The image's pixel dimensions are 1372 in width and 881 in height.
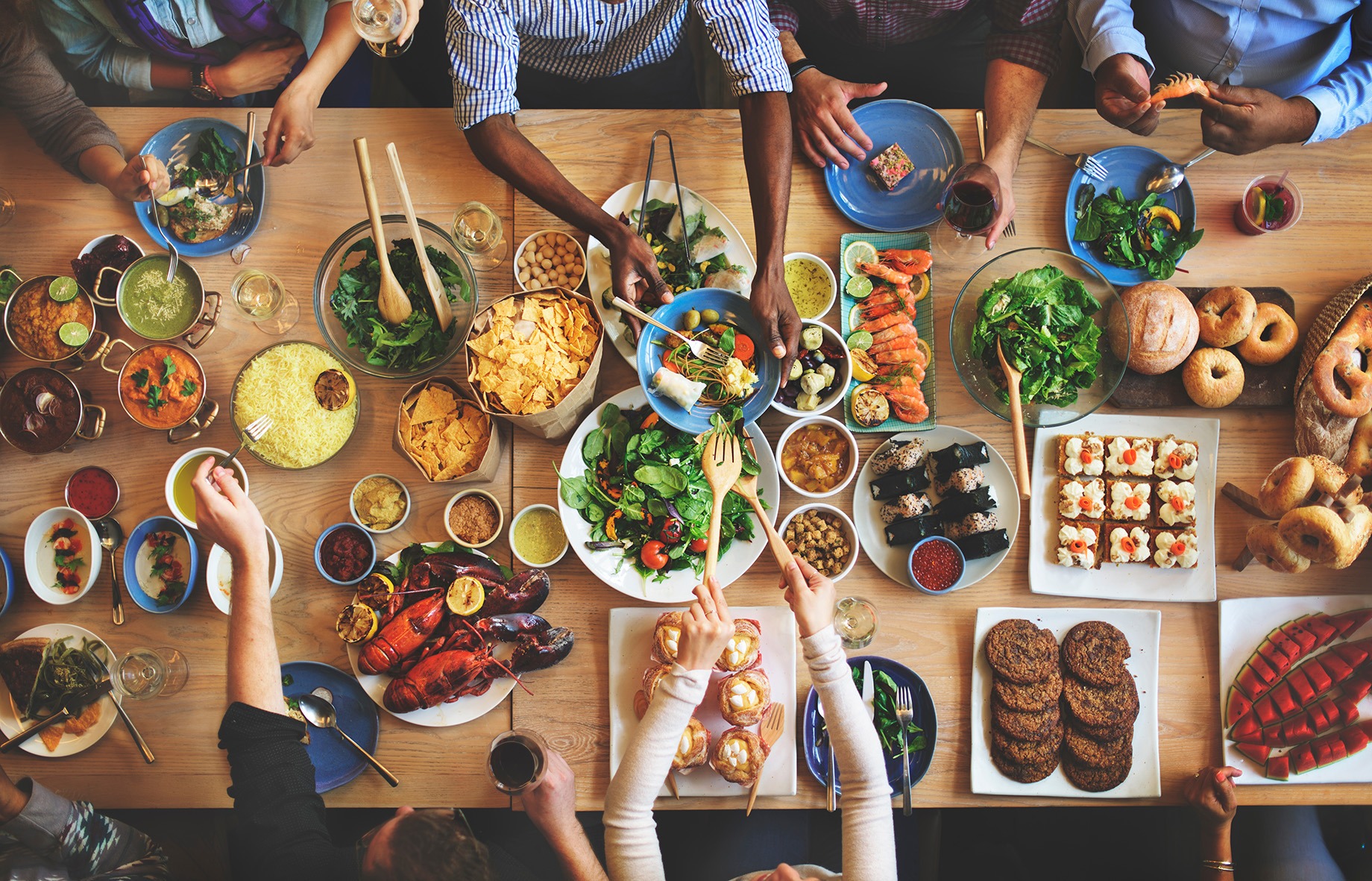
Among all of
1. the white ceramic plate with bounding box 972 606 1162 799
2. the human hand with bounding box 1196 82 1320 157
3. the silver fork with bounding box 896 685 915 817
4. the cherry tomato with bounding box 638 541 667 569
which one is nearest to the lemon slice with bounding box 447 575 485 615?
the cherry tomato with bounding box 638 541 667 569

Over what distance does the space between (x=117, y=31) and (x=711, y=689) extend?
2.70m

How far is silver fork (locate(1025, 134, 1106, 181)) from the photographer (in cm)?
203

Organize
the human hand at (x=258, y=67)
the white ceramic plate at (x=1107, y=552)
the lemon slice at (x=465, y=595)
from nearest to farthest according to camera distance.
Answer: the lemon slice at (x=465, y=595) < the white ceramic plate at (x=1107, y=552) < the human hand at (x=258, y=67)

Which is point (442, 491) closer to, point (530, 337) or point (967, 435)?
point (530, 337)

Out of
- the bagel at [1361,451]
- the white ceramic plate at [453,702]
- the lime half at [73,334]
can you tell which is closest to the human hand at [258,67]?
the lime half at [73,334]

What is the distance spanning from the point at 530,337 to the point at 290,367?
2.60ft

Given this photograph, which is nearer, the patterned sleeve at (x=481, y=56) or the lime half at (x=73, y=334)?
the patterned sleeve at (x=481, y=56)

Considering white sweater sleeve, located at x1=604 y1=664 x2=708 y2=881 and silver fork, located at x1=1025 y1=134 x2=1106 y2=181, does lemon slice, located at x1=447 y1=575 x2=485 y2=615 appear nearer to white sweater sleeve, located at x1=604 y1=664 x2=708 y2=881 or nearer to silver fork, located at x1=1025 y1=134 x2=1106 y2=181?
white sweater sleeve, located at x1=604 y1=664 x2=708 y2=881

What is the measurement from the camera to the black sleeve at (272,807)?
65.7 inches

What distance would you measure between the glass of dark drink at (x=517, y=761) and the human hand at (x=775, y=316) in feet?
3.75

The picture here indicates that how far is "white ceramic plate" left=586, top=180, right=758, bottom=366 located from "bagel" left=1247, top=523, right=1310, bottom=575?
1.55 meters

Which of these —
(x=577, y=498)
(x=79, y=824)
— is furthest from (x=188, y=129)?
(x=79, y=824)

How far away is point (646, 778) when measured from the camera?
5.56ft

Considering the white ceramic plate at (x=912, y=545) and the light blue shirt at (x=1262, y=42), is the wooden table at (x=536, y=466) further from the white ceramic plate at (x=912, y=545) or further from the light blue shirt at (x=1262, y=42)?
the light blue shirt at (x=1262, y=42)
